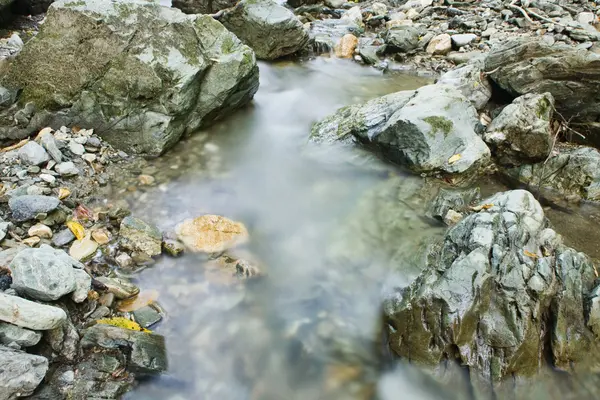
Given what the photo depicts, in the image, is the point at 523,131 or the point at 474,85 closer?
the point at 523,131

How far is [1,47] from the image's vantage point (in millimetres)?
7988

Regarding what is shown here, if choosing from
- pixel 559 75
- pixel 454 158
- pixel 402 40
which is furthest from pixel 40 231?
pixel 402 40

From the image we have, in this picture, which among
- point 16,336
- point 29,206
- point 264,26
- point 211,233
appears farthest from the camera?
point 264,26

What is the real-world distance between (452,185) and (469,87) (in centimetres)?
267

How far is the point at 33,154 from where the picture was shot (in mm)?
5641

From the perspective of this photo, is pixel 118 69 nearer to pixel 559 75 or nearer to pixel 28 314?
pixel 28 314

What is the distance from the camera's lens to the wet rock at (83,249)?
4.67 m

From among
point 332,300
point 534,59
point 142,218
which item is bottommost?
point 332,300

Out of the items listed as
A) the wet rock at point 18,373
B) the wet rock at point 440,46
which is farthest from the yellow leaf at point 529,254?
the wet rock at point 440,46

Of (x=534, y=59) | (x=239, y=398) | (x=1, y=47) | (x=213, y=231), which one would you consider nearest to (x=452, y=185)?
(x=534, y=59)

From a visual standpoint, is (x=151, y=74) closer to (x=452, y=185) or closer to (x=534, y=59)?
(x=452, y=185)

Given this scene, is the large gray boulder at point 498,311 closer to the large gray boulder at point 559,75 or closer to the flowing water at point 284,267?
the flowing water at point 284,267

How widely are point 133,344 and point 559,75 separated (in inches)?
305

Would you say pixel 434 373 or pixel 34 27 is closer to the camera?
pixel 434 373
